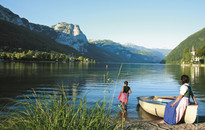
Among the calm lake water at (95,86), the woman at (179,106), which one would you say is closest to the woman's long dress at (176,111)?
the woman at (179,106)

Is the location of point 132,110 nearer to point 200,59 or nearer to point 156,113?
point 156,113

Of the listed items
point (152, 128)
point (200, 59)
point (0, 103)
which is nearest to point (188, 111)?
point (152, 128)

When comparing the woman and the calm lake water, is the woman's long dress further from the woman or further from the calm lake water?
the calm lake water

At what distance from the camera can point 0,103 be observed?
657 inches

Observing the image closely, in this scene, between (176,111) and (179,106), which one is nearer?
(179,106)

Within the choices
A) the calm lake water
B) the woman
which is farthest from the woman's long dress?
the calm lake water

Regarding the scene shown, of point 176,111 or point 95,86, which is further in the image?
point 95,86

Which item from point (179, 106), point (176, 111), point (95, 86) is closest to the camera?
point (179, 106)

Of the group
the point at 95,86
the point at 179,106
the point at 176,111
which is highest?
the point at 179,106

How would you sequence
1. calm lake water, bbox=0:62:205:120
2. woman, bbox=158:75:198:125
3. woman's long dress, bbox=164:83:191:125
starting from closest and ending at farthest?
1. woman, bbox=158:75:198:125
2. woman's long dress, bbox=164:83:191:125
3. calm lake water, bbox=0:62:205:120

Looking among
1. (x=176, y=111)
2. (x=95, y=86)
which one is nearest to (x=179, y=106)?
(x=176, y=111)

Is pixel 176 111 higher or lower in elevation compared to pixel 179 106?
lower

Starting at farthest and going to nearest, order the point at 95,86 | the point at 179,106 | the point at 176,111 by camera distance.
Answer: the point at 95,86 < the point at 176,111 < the point at 179,106

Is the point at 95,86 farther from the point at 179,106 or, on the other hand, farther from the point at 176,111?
the point at 179,106
